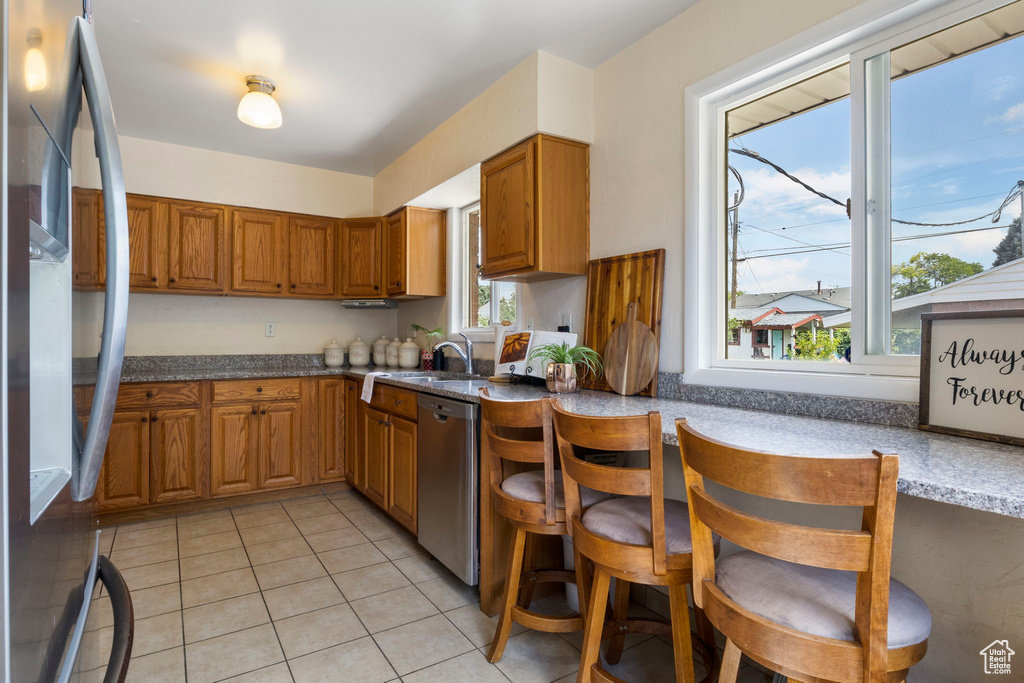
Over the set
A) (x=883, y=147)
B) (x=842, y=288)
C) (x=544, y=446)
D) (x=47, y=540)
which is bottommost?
(x=544, y=446)

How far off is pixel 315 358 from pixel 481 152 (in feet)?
7.76

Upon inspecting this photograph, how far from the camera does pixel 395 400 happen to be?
9.90 ft

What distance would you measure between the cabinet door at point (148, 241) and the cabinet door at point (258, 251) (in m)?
0.42

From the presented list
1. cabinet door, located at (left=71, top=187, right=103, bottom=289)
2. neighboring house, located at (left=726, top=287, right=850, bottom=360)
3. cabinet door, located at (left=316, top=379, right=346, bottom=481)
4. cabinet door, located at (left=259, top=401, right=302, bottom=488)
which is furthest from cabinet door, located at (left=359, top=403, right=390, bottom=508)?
cabinet door, located at (left=71, top=187, right=103, bottom=289)

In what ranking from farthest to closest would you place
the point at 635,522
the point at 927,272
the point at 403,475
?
Result: the point at 403,475 < the point at 927,272 < the point at 635,522

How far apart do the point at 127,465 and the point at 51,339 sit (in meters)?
3.34

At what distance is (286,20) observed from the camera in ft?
7.63

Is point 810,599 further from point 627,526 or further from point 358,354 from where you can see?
point 358,354

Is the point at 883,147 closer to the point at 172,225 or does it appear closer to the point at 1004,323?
the point at 1004,323

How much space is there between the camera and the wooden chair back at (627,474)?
1286mm

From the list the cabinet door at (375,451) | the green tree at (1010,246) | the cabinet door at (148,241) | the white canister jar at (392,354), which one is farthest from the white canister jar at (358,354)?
the green tree at (1010,246)

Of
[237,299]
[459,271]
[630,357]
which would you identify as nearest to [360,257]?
[459,271]

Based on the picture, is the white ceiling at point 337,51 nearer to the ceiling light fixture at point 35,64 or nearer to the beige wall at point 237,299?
the beige wall at point 237,299

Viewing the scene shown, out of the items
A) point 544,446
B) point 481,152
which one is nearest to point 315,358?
point 481,152
